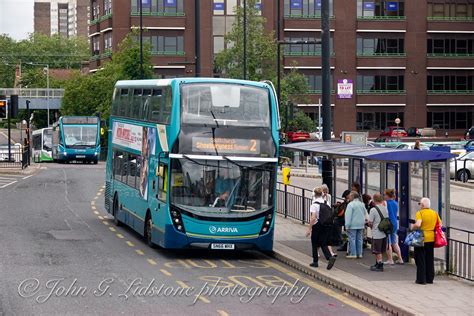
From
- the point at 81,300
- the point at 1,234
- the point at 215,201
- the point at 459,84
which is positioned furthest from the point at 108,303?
the point at 459,84

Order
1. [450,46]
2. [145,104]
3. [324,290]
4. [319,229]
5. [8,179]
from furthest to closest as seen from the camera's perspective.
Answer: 1. [450,46]
2. [8,179]
3. [145,104]
4. [319,229]
5. [324,290]

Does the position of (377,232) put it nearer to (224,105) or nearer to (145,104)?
(224,105)

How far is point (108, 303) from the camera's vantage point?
15.7 m

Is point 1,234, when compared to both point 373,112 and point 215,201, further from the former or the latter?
point 373,112

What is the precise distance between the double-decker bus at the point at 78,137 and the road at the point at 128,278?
129 feet

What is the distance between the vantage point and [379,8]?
90.3 metres

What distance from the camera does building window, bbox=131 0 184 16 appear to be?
3446 inches

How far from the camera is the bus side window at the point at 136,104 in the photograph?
84.0 ft

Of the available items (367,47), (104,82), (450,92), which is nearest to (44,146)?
(104,82)

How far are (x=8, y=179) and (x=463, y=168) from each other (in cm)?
2357

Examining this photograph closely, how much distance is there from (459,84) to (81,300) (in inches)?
3195

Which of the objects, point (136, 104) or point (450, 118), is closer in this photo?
point (136, 104)

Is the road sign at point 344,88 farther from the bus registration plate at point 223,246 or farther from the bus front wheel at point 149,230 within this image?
the bus registration plate at point 223,246

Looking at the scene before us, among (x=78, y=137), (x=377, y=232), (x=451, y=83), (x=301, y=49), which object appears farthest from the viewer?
(x=451, y=83)
